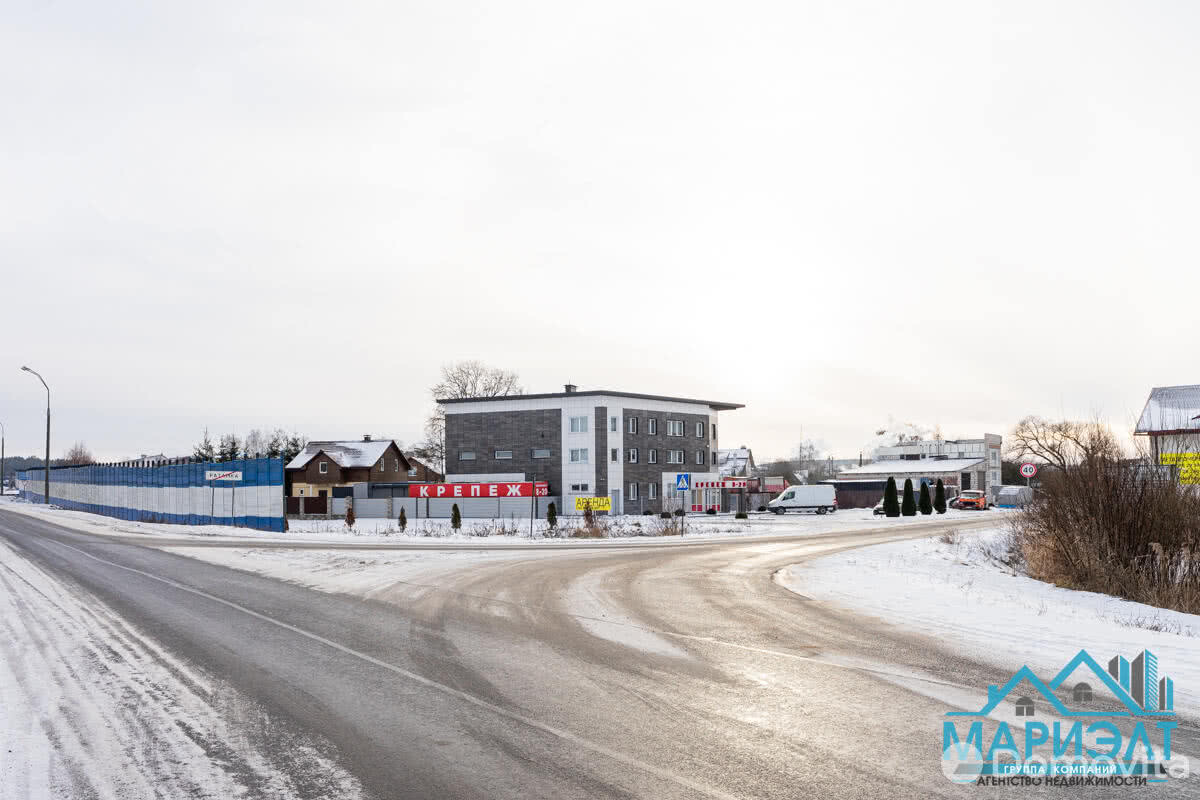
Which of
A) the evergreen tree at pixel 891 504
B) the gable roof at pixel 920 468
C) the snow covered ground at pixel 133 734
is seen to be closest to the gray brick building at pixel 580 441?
the evergreen tree at pixel 891 504

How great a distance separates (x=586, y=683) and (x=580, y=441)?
5717 centimetres

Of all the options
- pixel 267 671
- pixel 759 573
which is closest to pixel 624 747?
pixel 267 671

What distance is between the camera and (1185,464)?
650 inches

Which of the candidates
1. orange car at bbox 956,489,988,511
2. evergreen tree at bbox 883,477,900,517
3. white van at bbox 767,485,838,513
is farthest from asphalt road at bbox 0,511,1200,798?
orange car at bbox 956,489,988,511

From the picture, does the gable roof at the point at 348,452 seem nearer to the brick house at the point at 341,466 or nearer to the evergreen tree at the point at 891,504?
the brick house at the point at 341,466

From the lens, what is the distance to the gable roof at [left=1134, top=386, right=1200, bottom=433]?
52.5 metres

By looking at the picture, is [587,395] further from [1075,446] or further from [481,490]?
[1075,446]

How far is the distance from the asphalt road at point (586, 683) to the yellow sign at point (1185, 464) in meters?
7.93

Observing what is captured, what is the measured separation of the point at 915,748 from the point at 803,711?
1187 mm

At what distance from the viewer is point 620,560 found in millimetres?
22969

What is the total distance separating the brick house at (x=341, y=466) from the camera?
74.7 m
